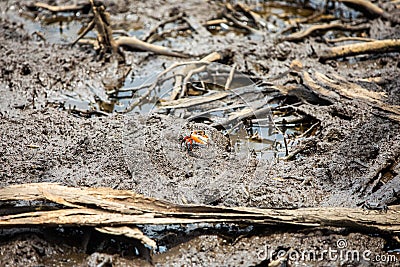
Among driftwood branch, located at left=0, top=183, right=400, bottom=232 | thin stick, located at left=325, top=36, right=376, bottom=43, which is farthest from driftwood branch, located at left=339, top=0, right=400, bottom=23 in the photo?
driftwood branch, located at left=0, top=183, right=400, bottom=232

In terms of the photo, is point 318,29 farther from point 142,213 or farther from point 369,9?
point 142,213

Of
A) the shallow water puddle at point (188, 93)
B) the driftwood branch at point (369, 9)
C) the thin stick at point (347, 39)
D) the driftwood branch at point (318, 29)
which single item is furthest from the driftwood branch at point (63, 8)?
the driftwood branch at point (369, 9)

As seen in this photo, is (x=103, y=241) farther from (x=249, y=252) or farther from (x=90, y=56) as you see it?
(x=90, y=56)

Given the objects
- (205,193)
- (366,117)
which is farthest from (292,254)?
(366,117)

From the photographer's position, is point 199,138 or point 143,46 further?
point 143,46

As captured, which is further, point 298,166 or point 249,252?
point 298,166

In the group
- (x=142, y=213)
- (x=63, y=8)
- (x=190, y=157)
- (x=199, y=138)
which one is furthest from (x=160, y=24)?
Result: (x=142, y=213)
